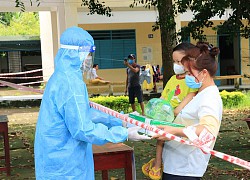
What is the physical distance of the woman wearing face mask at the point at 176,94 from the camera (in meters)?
3.22

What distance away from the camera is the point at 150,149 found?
8297 mm

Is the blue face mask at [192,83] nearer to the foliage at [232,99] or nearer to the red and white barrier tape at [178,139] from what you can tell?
the red and white barrier tape at [178,139]

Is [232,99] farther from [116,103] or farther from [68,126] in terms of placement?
[68,126]

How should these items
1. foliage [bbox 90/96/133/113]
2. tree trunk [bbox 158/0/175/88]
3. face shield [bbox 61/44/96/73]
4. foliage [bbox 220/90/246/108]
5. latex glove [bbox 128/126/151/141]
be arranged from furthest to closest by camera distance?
1. foliage [bbox 220/90/246/108]
2. foliage [bbox 90/96/133/113]
3. tree trunk [bbox 158/0/175/88]
4. face shield [bbox 61/44/96/73]
5. latex glove [bbox 128/126/151/141]

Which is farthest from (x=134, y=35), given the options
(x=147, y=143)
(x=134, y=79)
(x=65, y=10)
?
(x=147, y=143)

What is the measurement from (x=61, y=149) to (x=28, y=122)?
32.8ft

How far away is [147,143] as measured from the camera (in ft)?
29.3

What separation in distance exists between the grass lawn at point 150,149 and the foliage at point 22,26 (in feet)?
67.7


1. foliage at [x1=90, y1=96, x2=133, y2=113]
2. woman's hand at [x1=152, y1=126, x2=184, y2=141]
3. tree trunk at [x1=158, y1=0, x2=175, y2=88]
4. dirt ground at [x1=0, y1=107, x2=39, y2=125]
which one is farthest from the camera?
foliage at [x1=90, y1=96, x2=133, y2=113]

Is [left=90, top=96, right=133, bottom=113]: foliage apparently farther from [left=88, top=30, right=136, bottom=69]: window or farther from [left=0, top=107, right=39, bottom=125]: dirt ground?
[left=88, top=30, right=136, bottom=69]: window

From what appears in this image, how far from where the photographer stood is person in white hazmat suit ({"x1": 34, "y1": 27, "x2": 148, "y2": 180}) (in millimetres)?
2904

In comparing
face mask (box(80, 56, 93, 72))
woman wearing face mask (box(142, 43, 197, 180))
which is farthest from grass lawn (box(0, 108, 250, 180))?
face mask (box(80, 56, 93, 72))

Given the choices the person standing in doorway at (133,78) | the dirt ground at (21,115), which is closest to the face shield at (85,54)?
the person standing in doorway at (133,78)

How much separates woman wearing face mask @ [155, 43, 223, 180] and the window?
15890mm
